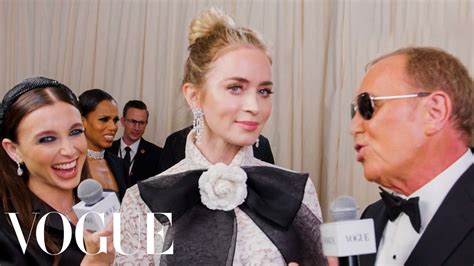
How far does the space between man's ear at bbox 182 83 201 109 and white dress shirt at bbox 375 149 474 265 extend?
58 cm

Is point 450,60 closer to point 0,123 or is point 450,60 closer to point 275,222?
point 275,222

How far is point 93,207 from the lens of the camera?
1.29m

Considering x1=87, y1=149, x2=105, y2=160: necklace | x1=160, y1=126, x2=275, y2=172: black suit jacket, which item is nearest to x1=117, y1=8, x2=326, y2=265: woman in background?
x1=160, y1=126, x2=275, y2=172: black suit jacket

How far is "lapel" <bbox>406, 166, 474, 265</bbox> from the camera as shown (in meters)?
1.22

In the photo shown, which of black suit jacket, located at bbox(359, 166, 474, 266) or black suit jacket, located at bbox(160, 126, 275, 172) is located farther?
black suit jacket, located at bbox(160, 126, 275, 172)

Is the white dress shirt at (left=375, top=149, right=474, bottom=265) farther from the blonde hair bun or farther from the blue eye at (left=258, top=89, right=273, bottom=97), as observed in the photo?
the blonde hair bun

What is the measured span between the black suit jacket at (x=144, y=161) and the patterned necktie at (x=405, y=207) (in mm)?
2245

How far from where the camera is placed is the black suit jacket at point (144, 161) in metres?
3.48

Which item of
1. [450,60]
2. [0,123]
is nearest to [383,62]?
[450,60]

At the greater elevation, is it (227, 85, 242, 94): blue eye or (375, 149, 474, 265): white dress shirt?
(227, 85, 242, 94): blue eye

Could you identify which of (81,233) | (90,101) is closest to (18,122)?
(81,233)

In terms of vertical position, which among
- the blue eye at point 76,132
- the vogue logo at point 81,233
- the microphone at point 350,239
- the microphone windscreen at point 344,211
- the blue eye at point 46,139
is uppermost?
the blue eye at point 76,132

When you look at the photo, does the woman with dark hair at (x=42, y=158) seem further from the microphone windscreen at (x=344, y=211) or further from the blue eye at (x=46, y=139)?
the microphone windscreen at (x=344, y=211)

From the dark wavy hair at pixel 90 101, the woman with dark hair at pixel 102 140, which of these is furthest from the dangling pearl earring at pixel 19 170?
the dark wavy hair at pixel 90 101
